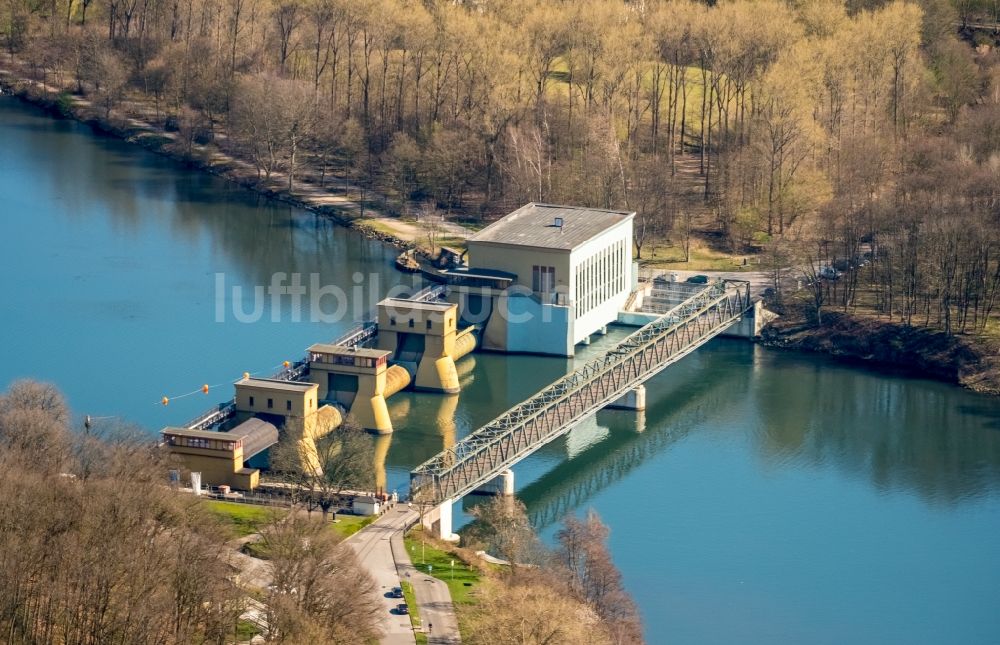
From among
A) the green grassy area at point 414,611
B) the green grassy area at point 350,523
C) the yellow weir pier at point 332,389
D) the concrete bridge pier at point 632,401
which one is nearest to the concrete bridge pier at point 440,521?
the green grassy area at point 350,523

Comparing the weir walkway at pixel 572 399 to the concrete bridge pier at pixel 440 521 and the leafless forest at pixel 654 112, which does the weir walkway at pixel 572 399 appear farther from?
the leafless forest at pixel 654 112

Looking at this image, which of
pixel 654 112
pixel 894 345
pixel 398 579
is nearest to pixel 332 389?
pixel 398 579

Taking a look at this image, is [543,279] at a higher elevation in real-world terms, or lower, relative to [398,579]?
higher

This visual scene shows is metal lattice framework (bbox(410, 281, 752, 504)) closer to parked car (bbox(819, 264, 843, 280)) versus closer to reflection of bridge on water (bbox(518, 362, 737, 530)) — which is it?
reflection of bridge on water (bbox(518, 362, 737, 530))

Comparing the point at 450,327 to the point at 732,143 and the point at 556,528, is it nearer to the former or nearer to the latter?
the point at 556,528

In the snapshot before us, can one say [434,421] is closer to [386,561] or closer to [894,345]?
[386,561]

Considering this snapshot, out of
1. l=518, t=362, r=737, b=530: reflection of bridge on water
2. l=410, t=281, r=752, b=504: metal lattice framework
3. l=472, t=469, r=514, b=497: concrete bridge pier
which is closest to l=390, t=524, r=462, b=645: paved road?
l=410, t=281, r=752, b=504: metal lattice framework
